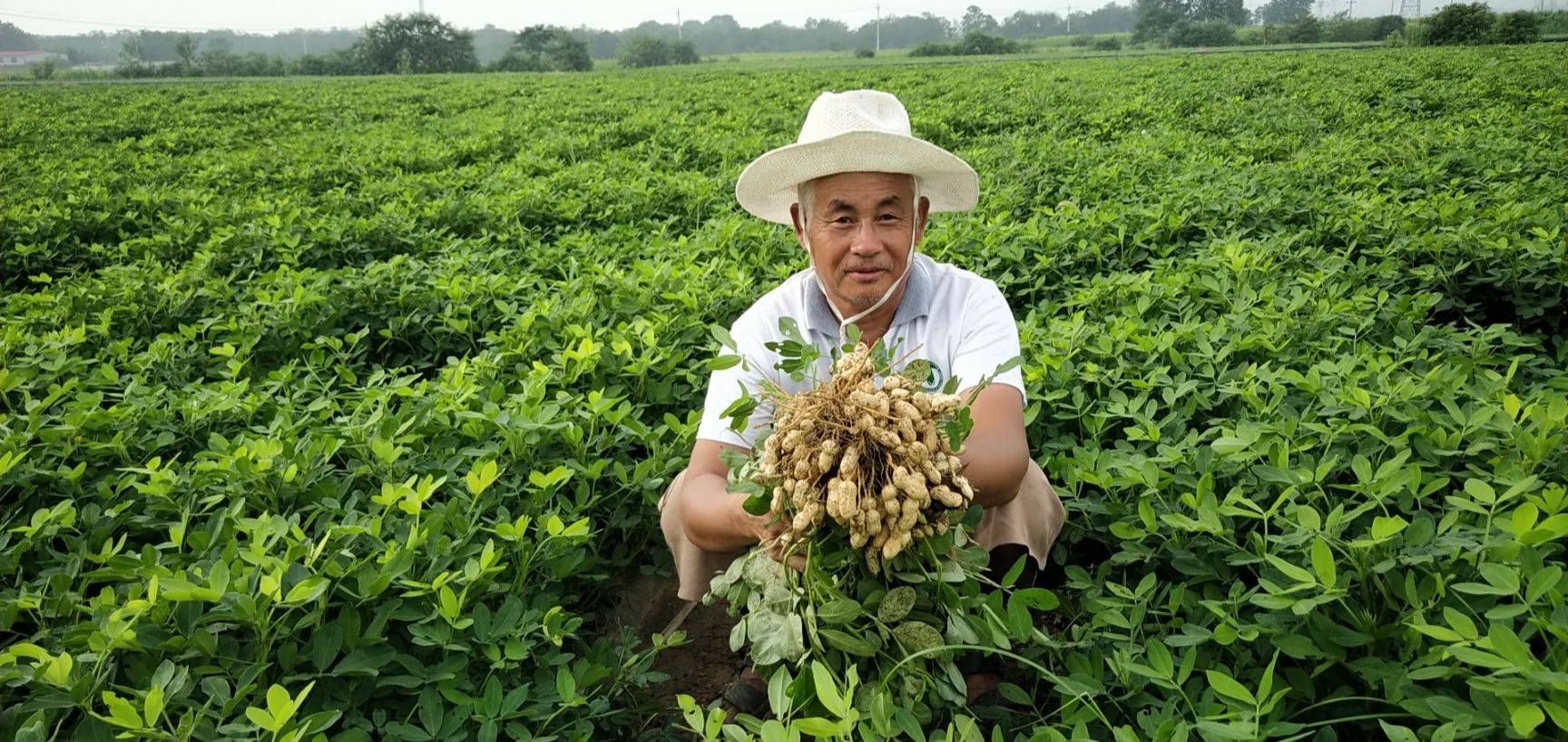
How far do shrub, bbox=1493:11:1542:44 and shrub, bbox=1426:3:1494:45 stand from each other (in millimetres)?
363

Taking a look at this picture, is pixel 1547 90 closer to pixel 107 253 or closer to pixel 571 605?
pixel 571 605

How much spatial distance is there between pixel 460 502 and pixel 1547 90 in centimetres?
1342

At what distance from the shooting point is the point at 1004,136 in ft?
32.8

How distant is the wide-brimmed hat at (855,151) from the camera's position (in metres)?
2.21

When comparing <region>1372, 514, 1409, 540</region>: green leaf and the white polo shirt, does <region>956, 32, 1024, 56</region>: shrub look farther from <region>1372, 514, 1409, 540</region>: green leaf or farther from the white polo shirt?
<region>1372, 514, 1409, 540</region>: green leaf

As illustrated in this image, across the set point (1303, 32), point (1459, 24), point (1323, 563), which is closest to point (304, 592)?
point (1323, 563)

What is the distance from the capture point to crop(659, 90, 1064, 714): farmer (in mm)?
2150

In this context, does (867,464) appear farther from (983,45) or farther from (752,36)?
(752,36)

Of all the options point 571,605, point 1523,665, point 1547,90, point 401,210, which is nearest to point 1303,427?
point 1523,665

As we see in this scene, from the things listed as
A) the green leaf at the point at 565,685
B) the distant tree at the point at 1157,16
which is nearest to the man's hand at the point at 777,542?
the green leaf at the point at 565,685

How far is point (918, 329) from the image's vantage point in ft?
7.95

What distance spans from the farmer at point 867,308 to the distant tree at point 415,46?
→ 59078 millimetres

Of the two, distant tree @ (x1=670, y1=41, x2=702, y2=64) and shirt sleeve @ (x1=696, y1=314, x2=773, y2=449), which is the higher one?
distant tree @ (x1=670, y1=41, x2=702, y2=64)

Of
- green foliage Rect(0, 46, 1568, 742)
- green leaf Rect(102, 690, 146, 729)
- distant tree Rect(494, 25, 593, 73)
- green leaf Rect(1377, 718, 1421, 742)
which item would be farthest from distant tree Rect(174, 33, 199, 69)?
green leaf Rect(1377, 718, 1421, 742)
